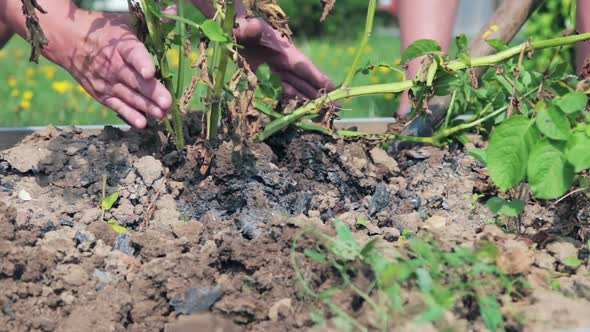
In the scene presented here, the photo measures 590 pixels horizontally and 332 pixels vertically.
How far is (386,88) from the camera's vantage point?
209 cm

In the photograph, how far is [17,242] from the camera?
1.70 metres

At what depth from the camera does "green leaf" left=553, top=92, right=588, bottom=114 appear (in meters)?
1.60

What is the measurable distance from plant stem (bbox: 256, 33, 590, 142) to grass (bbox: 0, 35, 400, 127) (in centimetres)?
116

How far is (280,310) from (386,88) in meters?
0.80

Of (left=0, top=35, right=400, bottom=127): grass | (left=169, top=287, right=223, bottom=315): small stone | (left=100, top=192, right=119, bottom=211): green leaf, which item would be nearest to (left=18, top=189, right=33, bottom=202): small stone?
(left=100, top=192, right=119, bottom=211): green leaf

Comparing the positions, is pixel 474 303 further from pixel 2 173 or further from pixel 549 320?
pixel 2 173

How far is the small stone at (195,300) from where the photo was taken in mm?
1496

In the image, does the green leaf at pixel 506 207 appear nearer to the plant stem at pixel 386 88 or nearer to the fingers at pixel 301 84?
the plant stem at pixel 386 88

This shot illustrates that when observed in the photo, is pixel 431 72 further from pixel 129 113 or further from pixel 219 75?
pixel 129 113

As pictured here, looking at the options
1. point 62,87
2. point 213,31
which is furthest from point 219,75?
point 62,87

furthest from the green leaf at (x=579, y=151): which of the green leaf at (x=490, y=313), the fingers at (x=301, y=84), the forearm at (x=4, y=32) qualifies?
the forearm at (x=4, y=32)

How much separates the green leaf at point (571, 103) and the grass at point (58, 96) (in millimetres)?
1679

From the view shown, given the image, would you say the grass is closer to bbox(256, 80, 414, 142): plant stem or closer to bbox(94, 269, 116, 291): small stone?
bbox(256, 80, 414, 142): plant stem

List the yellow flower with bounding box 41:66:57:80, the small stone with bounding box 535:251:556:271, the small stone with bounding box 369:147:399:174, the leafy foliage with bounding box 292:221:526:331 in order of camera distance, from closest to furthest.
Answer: the leafy foliage with bounding box 292:221:526:331 < the small stone with bounding box 535:251:556:271 < the small stone with bounding box 369:147:399:174 < the yellow flower with bounding box 41:66:57:80
